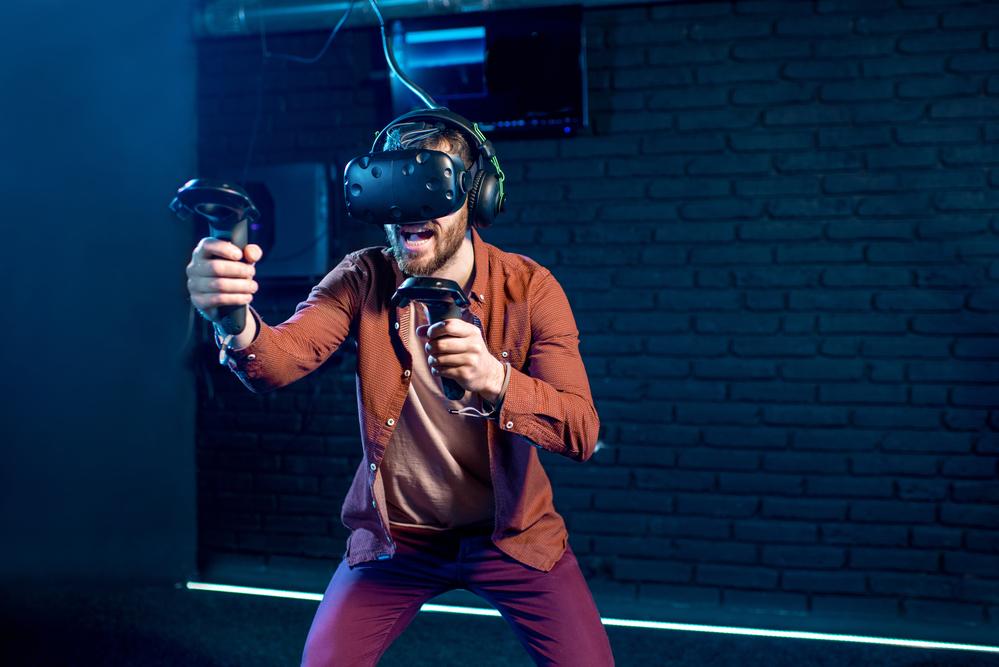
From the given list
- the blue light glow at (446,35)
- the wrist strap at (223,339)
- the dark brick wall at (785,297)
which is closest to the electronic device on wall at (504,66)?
the blue light glow at (446,35)

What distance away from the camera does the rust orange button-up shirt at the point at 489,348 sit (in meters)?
1.51

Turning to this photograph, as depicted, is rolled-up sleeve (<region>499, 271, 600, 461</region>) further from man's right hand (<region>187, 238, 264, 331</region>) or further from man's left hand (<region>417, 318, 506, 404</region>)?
man's right hand (<region>187, 238, 264, 331</region>)

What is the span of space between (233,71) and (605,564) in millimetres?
2678

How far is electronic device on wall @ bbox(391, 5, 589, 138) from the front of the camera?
283cm

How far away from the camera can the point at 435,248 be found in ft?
4.73

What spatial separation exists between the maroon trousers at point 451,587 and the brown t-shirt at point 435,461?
0.05 meters

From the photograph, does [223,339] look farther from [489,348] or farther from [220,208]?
[489,348]

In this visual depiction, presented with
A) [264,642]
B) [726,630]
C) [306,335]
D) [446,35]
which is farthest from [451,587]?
[446,35]

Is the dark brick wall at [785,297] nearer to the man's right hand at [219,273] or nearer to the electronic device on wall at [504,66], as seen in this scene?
the electronic device on wall at [504,66]

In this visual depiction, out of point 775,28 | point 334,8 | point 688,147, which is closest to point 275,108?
point 334,8

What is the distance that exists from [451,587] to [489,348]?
1.74ft

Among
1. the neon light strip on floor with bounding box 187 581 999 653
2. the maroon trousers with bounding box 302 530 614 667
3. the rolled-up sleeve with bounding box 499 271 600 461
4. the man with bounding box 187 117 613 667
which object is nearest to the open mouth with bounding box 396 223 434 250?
the man with bounding box 187 117 613 667

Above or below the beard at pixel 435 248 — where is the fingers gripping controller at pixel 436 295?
below

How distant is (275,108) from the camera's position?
3.22 metres
